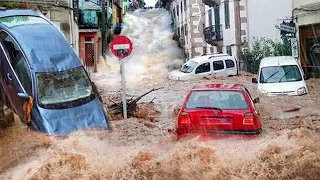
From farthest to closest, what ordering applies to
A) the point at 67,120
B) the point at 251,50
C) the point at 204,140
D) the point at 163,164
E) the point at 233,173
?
the point at 251,50
the point at 67,120
the point at 204,140
the point at 163,164
the point at 233,173

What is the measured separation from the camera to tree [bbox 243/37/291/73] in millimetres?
21953

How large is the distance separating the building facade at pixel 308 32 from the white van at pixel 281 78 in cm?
455

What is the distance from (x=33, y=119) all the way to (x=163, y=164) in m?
3.19

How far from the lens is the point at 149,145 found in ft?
29.5

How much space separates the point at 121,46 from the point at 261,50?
13539 millimetres

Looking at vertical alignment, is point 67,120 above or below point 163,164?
above

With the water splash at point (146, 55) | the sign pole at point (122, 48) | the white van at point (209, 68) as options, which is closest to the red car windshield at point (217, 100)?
the sign pole at point (122, 48)

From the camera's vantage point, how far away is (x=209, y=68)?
2122cm

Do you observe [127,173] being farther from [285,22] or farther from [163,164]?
[285,22]

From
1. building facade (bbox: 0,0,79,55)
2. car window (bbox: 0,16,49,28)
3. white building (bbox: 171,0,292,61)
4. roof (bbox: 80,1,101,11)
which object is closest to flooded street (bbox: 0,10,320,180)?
car window (bbox: 0,16,49,28)

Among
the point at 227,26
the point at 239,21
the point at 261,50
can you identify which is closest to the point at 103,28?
the point at 227,26

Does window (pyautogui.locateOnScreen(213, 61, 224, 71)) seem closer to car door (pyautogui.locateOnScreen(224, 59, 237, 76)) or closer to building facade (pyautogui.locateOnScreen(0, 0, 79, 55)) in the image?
car door (pyautogui.locateOnScreen(224, 59, 237, 76))

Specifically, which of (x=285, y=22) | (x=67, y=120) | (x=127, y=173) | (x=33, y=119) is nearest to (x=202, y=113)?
(x=127, y=173)

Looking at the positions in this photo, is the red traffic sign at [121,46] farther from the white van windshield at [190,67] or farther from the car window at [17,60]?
the white van windshield at [190,67]
